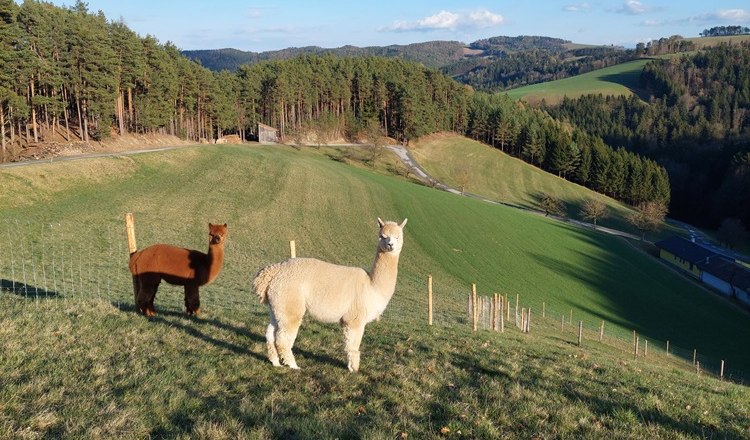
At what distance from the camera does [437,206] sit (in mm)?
56031

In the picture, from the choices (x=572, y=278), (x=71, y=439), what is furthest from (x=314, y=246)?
(x=71, y=439)

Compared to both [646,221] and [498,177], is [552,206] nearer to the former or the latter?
[646,221]

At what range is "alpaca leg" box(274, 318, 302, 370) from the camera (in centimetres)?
869

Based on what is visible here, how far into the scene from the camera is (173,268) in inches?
464

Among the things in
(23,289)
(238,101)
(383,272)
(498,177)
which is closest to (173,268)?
(383,272)

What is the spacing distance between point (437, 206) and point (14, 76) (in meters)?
45.2

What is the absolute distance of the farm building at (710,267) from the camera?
55438 mm

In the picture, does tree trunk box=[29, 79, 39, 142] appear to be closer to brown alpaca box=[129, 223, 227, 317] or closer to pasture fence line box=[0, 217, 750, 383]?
pasture fence line box=[0, 217, 750, 383]

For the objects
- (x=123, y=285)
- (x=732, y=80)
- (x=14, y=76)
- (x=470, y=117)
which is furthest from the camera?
(x=732, y=80)

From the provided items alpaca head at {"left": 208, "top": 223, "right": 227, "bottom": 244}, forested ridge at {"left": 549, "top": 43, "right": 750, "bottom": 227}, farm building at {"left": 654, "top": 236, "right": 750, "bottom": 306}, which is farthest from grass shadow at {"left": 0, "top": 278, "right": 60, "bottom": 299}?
forested ridge at {"left": 549, "top": 43, "right": 750, "bottom": 227}

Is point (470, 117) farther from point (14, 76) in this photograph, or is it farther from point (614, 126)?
point (14, 76)

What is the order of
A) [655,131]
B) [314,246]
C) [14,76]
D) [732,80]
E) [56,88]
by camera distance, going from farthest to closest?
[732,80], [655,131], [56,88], [14,76], [314,246]

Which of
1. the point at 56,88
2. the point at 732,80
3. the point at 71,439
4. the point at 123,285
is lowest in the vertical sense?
the point at 123,285

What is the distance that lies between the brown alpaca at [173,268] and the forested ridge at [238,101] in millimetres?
47947
